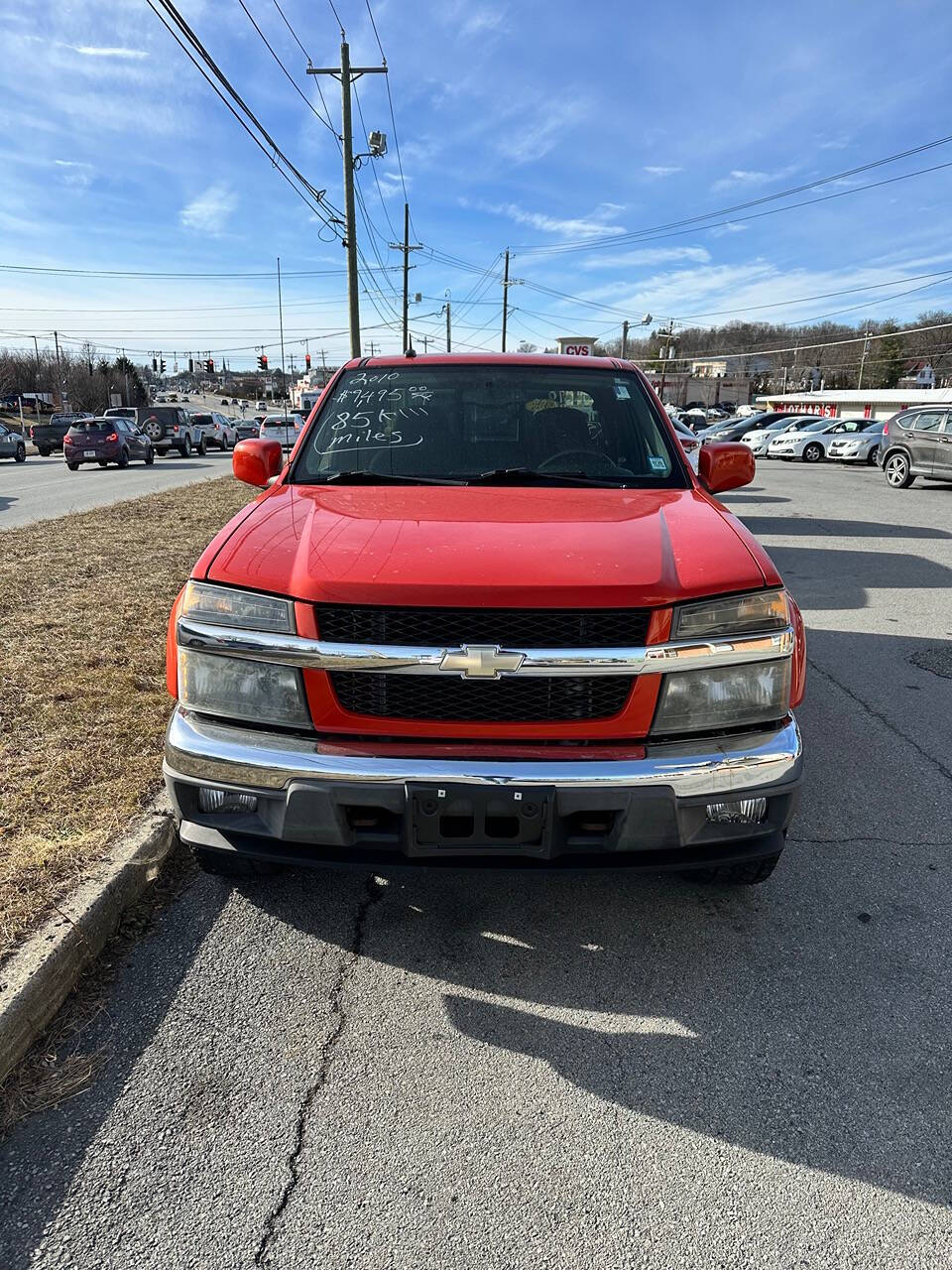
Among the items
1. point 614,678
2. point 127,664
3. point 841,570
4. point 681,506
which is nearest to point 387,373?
point 681,506

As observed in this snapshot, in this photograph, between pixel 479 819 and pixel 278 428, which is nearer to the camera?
pixel 479 819

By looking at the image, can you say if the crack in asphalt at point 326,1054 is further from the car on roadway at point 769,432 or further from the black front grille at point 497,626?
the car on roadway at point 769,432

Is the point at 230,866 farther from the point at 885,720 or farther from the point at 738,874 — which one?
the point at 885,720

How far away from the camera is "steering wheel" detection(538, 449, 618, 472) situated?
341 cm

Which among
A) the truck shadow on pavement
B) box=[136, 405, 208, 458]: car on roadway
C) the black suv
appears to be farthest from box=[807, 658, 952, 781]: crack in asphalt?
box=[136, 405, 208, 458]: car on roadway

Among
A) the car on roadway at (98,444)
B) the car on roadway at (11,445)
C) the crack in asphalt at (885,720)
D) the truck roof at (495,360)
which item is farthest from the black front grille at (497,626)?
the car on roadway at (11,445)

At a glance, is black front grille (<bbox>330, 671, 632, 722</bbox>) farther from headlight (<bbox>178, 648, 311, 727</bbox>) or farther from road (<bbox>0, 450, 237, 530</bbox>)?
road (<bbox>0, 450, 237, 530</bbox>)

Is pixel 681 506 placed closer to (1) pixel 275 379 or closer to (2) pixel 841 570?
(2) pixel 841 570

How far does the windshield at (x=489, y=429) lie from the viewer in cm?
337

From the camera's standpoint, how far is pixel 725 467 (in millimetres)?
3643

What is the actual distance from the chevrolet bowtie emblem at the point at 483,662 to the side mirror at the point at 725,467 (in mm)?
1827

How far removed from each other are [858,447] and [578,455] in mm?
26569

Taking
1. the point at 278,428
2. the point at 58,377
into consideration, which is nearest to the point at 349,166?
the point at 278,428

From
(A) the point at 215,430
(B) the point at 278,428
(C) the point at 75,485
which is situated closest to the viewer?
(C) the point at 75,485
